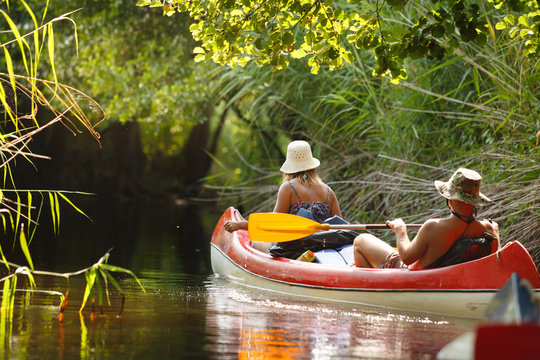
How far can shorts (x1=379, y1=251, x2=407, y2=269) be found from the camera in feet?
19.7

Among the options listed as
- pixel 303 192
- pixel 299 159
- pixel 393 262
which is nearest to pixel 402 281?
pixel 393 262

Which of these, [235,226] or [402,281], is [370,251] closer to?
[402,281]

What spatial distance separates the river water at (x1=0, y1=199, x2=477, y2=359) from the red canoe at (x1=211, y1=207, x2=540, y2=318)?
128 mm

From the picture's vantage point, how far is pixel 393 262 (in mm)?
6047

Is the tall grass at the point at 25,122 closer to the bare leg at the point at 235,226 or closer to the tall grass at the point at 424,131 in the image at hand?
the bare leg at the point at 235,226

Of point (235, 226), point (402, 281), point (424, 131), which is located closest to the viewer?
point (402, 281)

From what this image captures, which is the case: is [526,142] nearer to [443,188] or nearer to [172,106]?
[443,188]

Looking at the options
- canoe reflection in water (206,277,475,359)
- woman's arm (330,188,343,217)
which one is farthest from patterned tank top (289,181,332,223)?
canoe reflection in water (206,277,475,359)

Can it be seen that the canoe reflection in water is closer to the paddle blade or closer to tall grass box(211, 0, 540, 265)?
the paddle blade

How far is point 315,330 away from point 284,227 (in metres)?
1.86

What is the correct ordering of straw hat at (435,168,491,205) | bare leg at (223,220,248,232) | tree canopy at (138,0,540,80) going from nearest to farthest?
1. straw hat at (435,168,491,205)
2. tree canopy at (138,0,540,80)
3. bare leg at (223,220,248,232)

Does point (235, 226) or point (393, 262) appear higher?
point (235, 226)

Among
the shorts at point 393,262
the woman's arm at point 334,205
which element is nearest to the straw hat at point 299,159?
the woman's arm at point 334,205

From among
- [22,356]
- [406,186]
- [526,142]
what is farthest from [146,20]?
[22,356]
